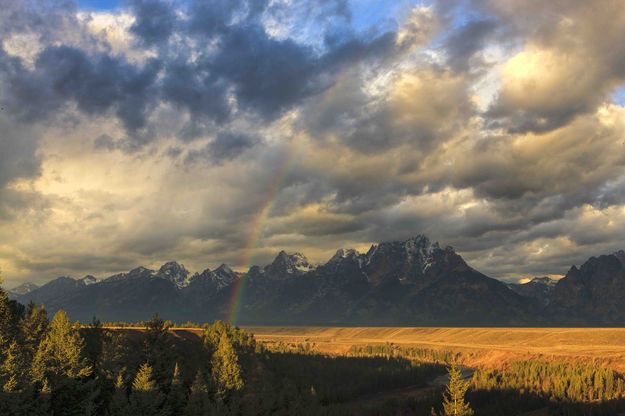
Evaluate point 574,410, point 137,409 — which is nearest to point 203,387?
point 137,409

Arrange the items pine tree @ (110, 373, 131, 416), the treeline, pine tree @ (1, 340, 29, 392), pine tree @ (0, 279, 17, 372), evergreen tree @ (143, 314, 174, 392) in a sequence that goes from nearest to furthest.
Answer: pine tree @ (1, 340, 29, 392)
the treeline
pine tree @ (110, 373, 131, 416)
pine tree @ (0, 279, 17, 372)
evergreen tree @ (143, 314, 174, 392)

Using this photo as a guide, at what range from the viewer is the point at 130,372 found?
138 metres

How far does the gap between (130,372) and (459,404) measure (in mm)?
83853

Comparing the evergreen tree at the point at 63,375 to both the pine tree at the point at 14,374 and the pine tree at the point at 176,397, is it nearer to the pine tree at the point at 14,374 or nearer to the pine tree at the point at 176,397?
the pine tree at the point at 14,374

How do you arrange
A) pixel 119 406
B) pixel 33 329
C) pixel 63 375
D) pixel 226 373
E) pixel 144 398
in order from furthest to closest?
pixel 226 373 < pixel 33 329 < pixel 63 375 < pixel 144 398 < pixel 119 406

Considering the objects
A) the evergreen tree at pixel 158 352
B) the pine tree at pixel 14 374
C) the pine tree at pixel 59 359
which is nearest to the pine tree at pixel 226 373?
the evergreen tree at pixel 158 352

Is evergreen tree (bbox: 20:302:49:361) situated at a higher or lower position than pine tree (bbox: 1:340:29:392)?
higher

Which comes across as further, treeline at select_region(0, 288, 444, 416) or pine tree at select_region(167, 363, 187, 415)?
pine tree at select_region(167, 363, 187, 415)

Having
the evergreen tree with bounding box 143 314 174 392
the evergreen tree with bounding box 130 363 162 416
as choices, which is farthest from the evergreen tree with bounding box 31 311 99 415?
the evergreen tree with bounding box 143 314 174 392

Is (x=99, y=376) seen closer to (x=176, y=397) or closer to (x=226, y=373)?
(x=176, y=397)

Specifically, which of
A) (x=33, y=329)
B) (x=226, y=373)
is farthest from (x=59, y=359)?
A: (x=226, y=373)

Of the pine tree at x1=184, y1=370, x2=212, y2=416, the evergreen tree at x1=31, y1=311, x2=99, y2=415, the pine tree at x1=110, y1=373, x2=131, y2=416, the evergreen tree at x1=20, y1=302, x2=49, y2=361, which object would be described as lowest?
the pine tree at x1=184, y1=370, x2=212, y2=416

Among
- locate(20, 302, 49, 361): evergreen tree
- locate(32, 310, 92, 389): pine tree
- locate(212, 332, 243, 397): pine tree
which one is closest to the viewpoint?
locate(32, 310, 92, 389): pine tree

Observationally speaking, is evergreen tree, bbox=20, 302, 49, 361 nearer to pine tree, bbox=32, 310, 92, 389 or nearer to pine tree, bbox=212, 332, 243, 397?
pine tree, bbox=32, 310, 92, 389
